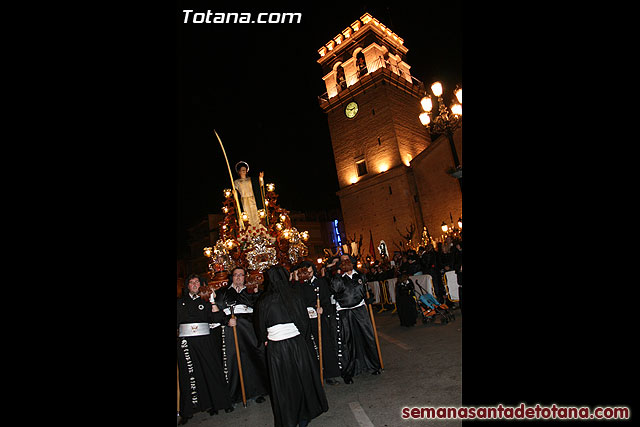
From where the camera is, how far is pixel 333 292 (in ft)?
21.5

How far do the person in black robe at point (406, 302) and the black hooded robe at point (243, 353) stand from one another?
496cm

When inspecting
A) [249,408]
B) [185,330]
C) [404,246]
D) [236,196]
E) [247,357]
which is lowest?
[249,408]

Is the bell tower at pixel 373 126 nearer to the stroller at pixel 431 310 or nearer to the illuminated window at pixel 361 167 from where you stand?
the illuminated window at pixel 361 167

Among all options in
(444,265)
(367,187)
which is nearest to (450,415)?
(444,265)

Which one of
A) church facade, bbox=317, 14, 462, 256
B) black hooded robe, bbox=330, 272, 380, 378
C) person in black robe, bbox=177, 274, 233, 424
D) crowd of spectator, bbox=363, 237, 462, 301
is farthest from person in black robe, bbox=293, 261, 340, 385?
church facade, bbox=317, 14, 462, 256

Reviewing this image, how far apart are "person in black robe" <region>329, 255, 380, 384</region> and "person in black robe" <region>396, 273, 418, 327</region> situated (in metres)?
3.62

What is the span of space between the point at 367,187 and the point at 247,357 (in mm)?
23876

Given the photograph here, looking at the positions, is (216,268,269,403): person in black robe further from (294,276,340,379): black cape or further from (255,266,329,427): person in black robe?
(255,266,329,427): person in black robe

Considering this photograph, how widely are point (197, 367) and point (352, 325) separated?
257 cm

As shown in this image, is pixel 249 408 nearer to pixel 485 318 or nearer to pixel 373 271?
pixel 485 318

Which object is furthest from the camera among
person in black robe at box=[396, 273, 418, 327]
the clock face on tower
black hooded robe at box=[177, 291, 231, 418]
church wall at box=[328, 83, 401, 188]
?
the clock face on tower

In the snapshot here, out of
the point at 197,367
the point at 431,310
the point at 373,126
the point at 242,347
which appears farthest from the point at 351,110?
the point at 197,367

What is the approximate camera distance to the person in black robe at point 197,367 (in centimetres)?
513

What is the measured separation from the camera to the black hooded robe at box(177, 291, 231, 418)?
16.8 feet
